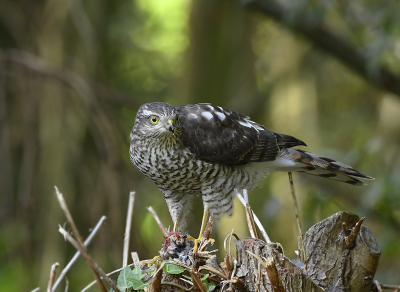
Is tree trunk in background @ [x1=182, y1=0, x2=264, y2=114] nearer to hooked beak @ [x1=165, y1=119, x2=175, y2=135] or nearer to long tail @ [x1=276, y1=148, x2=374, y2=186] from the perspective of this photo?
long tail @ [x1=276, y1=148, x2=374, y2=186]

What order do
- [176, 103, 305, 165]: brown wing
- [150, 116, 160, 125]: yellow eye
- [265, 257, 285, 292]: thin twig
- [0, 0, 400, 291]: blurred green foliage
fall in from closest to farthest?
1. [265, 257, 285, 292]: thin twig
2. [150, 116, 160, 125]: yellow eye
3. [176, 103, 305, 165]: brown wing
4. [0, 0, 400, 291]: blurred green foliage

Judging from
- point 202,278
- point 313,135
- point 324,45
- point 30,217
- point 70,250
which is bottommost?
point 70,250

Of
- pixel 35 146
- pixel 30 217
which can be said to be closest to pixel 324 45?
pixel 35 146

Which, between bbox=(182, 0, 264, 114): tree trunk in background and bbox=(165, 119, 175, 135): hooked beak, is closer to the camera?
bbox=(165, 119, 175, 135): hooked beak

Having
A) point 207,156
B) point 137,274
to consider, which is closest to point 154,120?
point 207,156

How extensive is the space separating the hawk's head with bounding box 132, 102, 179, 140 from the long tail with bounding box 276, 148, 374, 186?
43.5 inches

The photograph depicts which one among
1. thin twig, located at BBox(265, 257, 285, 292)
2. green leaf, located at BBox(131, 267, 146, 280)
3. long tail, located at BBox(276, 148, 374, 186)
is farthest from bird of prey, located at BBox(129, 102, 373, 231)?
thin twig, located at BBox(265, 257, 285, 292)

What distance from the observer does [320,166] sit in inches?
135

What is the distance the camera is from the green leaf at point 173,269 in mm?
1884

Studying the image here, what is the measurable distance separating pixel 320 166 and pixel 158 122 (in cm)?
135

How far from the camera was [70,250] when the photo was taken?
16.1 ft

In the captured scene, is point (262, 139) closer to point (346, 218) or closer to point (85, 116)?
point (346, 218)

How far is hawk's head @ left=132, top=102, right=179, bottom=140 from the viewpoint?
2.93 metres

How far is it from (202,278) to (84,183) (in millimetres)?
3134
